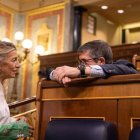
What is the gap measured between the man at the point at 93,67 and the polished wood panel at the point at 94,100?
47mm

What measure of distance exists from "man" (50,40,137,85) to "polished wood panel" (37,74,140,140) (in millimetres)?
47

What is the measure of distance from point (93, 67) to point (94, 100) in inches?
8.3

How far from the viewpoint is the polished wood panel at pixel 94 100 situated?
1.87 metres

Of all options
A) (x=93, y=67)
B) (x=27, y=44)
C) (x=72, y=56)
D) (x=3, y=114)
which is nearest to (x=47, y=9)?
(x=27, y=44)

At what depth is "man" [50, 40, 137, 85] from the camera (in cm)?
202

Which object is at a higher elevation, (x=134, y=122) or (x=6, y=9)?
(x=6, y=9)

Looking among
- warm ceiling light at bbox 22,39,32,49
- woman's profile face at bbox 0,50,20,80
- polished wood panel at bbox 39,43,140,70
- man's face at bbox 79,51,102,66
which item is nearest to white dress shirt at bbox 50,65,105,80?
man's face at bbox 79,51,102,66

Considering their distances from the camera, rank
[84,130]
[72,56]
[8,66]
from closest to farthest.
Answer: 1. [84,130]
2. [8,66]
3. [72,56]

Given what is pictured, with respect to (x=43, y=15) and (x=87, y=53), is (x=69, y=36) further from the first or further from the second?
(x=87, y=53)

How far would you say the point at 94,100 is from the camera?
80.0 inches

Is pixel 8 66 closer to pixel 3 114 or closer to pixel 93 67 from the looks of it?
pixel 3 114

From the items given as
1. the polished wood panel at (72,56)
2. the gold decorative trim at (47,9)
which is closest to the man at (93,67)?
the polished wood panel at (72,56)

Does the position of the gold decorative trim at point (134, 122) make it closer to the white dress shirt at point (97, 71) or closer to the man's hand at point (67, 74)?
the white dress shirt at point (97, 71)

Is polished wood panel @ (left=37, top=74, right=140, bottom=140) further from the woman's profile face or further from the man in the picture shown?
the woman's profile face
